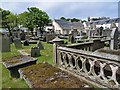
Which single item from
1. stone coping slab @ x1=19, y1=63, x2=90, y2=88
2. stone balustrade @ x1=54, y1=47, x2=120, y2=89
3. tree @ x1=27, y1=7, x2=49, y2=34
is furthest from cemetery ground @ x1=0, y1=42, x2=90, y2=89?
tree @ x1=27, y1=7, x2=49, y2=34

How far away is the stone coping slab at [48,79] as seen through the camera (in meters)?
4.06

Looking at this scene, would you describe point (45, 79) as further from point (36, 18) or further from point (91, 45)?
point (36, 18)

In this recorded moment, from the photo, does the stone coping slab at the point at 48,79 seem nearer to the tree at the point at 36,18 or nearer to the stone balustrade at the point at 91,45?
the stone balustrade at the point at 91,45

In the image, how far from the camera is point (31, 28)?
44906 mm

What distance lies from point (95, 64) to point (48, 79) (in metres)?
2.35

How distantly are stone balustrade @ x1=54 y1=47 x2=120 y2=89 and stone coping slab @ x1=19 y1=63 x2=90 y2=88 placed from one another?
853 mm

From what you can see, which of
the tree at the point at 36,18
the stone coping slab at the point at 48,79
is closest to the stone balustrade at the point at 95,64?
the stone coping slab at the point at 48,79

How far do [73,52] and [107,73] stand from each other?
1.53 metres

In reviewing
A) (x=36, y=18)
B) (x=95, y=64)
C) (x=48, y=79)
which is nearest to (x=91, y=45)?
(x=95, y=64)

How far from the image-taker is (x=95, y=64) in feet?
19.9

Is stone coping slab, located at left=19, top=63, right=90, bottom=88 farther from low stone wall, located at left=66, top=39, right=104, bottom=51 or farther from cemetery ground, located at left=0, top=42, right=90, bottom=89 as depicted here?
low stone wall, located at left=66, top=39, right=104, bottom=51

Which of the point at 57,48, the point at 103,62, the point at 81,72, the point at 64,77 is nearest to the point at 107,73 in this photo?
the point at 81,72

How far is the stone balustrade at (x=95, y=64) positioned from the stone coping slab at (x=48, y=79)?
85cm

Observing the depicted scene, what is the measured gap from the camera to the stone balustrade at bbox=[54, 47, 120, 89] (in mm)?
4316
